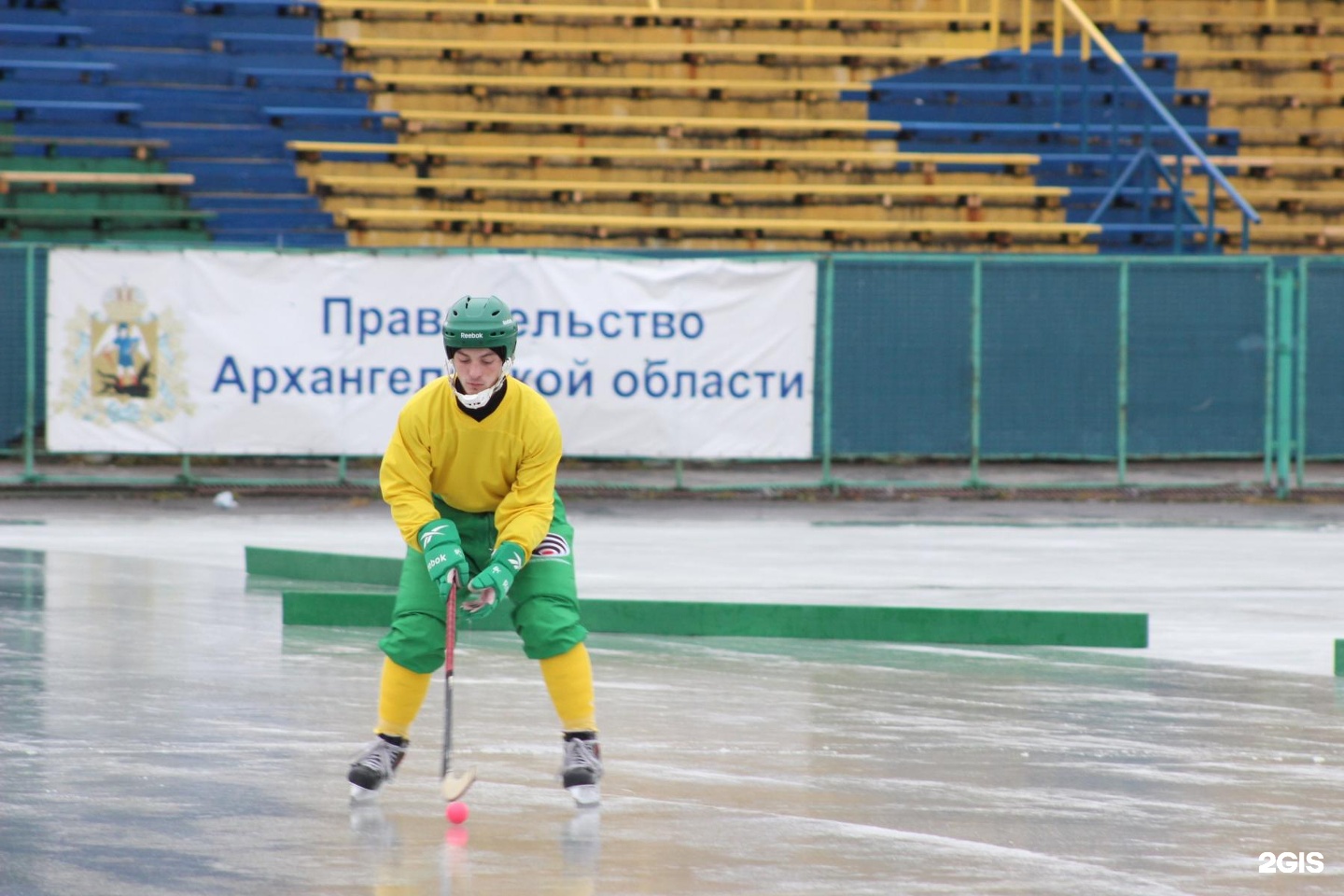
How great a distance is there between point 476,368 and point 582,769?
133cm

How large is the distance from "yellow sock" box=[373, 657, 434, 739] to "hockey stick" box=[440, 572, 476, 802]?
0.42ft

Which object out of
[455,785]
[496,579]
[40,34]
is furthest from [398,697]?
[40,34]

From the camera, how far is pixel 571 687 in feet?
22.4

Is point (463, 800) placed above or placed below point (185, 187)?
below

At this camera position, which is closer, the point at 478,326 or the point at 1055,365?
the point at 478,326

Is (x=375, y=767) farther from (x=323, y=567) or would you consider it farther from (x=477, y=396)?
(x=323, y=567)

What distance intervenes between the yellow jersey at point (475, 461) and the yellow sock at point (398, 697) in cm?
43

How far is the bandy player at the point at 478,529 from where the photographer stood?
21.6 ft

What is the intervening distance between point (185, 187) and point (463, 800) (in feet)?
59.4

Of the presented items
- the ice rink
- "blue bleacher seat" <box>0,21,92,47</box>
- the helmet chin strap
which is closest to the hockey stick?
the ice rink

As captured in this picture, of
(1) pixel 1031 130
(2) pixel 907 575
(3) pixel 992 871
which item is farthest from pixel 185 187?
(3) pixel 992 871

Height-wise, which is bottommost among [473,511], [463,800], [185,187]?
[463,800]

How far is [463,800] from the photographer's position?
265 inches

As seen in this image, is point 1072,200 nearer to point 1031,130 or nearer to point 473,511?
point 1031,130
